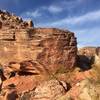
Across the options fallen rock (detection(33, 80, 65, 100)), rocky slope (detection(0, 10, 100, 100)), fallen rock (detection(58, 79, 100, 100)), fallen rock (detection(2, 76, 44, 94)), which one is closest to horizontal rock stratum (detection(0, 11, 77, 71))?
rocky slope (detection(0, 10, 100, 100))

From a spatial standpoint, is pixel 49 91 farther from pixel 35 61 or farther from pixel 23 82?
pixel 35 61

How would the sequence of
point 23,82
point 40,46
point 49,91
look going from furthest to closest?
point 40,46 < point 23,82 < point 49,91

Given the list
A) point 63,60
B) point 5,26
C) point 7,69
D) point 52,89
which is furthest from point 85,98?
point 5,26

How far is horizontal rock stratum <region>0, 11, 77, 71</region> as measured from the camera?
40.6 m

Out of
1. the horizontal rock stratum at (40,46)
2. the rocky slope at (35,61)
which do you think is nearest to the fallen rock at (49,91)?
the rocky slope at (35,61)

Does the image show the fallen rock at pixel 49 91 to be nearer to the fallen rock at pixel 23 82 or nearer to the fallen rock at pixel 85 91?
the fallen rock at pixel 85 91

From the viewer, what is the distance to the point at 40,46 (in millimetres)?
40594

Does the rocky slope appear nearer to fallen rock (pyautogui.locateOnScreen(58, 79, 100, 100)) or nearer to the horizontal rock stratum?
the horizontal rock stratum

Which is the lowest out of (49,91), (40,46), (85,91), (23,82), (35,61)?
(49,91)

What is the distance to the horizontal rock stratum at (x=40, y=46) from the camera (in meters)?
40.6

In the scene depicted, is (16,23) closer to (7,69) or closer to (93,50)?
(7,69)

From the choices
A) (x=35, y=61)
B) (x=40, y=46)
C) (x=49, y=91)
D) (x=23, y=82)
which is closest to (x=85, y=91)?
(x=49, y=91)

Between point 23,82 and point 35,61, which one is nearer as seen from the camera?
point 23,82

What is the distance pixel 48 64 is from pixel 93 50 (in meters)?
14.3
